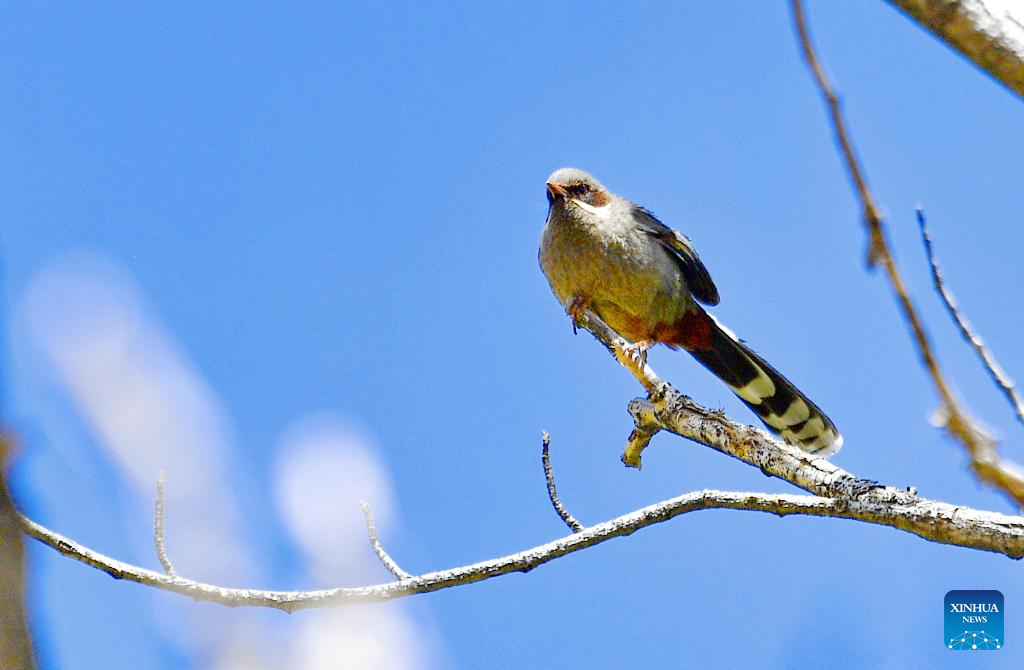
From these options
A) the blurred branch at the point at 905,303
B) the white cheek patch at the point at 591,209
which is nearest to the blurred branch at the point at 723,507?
the blurred branch at the point at 905,303

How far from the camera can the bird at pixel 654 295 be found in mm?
7691

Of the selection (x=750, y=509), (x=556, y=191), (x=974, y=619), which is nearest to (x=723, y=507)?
(x=750, y=509)

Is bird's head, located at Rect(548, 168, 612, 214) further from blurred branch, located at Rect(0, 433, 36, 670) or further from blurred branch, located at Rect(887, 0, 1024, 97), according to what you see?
blurred branch, located at Rect(0, 433, 36, 670)

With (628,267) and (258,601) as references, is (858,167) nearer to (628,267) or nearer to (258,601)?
(258,601)

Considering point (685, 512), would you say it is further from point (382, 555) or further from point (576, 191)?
point (576, 191)

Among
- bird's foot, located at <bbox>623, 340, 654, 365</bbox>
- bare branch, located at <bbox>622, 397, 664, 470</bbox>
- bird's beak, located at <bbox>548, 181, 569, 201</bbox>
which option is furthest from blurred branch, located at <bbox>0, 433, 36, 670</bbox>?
bird's beak, located at <bbox>548, 181, 569, 201</bbox>

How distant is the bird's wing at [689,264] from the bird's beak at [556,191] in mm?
602

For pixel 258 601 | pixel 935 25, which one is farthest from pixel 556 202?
pixel 935 25

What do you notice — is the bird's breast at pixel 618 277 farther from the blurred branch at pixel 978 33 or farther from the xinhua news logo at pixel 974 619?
the blurred branch at pixel 978 33

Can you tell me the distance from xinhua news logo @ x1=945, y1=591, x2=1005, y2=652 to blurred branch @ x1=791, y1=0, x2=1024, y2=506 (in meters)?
4.29

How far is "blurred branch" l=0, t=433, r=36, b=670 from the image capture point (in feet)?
3.80

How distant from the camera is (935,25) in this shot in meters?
1.74

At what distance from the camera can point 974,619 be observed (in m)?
5.38

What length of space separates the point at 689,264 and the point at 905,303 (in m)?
6.96
